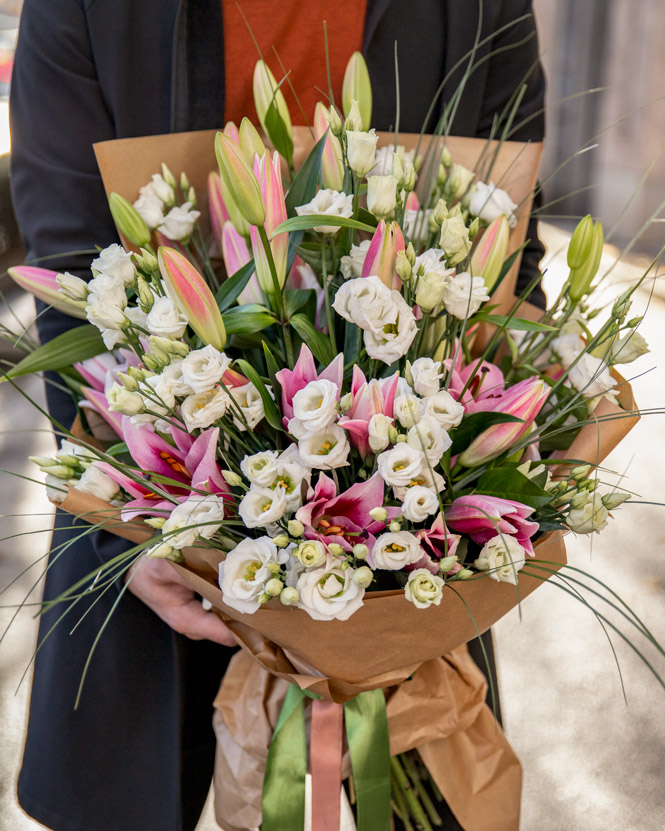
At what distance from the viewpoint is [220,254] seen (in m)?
0.84

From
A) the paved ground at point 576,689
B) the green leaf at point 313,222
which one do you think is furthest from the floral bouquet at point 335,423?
the paved ground at point 576,689

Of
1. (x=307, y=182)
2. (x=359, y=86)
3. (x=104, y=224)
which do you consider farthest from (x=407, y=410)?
(x=104, y=224)

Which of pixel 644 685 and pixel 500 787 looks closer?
pixel 500 787

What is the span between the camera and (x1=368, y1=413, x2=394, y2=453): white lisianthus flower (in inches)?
20.7

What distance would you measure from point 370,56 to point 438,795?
33.0 inches

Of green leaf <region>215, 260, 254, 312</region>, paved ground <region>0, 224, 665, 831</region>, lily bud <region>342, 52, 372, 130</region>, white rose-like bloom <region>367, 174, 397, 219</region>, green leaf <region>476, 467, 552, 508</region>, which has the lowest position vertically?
paved ground <region>0, 224, 665, 831</region>

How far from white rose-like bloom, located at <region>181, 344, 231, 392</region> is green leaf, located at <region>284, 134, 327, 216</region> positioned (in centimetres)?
17

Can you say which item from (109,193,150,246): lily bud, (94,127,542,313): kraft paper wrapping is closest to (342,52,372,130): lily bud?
(94,127,542,313): kraft paper wrapping

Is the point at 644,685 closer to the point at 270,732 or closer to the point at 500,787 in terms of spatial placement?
the point at 500,787

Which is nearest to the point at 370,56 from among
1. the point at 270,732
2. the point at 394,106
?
the point at 394,106

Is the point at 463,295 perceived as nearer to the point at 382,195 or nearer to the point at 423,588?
the point at 382,195

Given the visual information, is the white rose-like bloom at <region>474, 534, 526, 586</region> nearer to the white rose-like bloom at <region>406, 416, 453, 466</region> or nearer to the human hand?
the white rose-like bloom at <region>406, 416, 453, 466</region>

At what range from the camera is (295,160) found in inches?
32.5

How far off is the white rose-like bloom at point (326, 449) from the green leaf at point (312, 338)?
81mm
